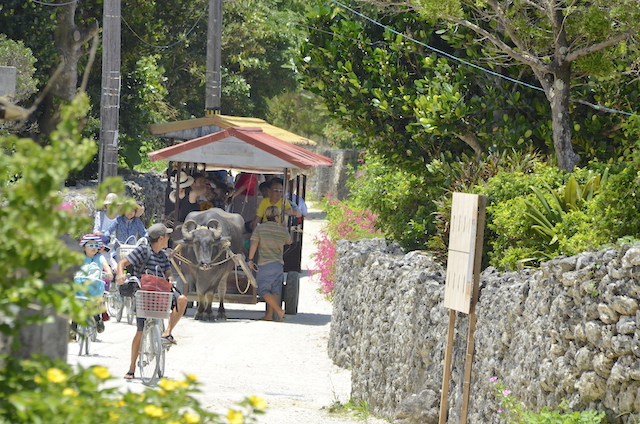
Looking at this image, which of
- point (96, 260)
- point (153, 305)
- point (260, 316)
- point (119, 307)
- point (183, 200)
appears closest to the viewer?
point (153, 305)

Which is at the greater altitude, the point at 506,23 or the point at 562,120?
the point at 506,23

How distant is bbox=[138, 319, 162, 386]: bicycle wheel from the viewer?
32.6 feet

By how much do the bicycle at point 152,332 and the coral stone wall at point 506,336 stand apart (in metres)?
2.31

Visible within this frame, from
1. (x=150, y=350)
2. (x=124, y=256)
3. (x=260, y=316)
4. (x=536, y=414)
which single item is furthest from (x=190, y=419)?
(x=260, y=316)

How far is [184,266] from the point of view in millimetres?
A: 15117

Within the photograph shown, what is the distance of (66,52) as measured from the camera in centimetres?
2077

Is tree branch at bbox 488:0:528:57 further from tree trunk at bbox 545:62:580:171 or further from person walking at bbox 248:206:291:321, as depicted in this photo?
person walking at bbox 248:206:291:321

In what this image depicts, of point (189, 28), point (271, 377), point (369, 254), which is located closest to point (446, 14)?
point (369, 254)

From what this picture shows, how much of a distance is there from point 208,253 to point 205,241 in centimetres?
19

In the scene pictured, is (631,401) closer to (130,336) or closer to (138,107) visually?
(130,336)

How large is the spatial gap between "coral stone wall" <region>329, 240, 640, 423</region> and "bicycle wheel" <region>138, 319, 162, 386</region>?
2.32 meters

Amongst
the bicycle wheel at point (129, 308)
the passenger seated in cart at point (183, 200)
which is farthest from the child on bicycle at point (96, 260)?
the passenger seated in cart at point (183, 200)

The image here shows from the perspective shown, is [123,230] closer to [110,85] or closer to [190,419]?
[110,85]

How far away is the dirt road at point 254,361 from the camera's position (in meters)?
9.71
